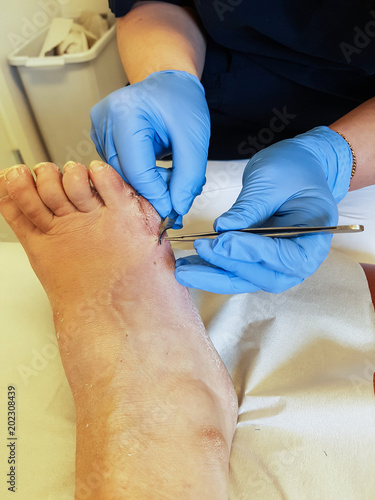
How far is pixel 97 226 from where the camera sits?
0.80 meters

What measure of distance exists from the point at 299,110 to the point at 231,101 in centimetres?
21

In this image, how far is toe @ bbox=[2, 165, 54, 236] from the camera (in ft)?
2.55

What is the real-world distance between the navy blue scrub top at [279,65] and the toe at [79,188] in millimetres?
509

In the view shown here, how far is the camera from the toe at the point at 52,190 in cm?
78

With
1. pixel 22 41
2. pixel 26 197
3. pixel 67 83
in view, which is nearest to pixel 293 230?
pixel 26 197

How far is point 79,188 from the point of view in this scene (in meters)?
0.78

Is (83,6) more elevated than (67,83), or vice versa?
(83,6)

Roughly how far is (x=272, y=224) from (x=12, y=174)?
1.81ft

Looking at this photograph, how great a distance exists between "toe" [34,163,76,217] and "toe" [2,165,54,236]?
0.01 m

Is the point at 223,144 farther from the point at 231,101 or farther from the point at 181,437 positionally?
the point at 181,437

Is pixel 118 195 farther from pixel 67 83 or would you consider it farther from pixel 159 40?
pixel 67 83

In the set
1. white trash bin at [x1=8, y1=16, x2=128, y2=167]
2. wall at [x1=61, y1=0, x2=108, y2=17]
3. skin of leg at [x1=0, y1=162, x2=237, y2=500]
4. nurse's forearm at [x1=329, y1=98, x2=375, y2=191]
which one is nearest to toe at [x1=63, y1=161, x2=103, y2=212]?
skin of leg at [x1=0, y1=162, x2=237, y2=500]

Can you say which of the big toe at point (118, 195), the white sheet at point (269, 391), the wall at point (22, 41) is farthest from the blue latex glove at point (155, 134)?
the wall at point (22, 41)

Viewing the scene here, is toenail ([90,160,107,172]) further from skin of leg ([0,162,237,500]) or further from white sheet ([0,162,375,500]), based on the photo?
white sheet ([0,162,375,500])
